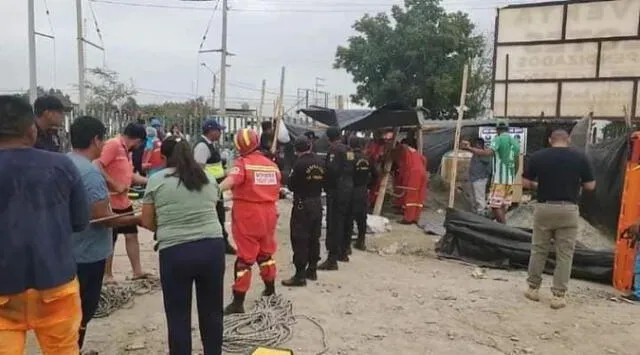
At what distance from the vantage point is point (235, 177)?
16.9ft

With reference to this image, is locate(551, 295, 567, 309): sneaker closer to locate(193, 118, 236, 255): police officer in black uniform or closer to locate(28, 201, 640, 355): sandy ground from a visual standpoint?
locate(28, 201, 640, 355): sandy ground

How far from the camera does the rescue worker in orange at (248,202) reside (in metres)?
5.20

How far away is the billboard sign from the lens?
12516 millimetres

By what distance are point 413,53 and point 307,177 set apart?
709 inches

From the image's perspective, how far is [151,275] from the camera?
6.35 meters

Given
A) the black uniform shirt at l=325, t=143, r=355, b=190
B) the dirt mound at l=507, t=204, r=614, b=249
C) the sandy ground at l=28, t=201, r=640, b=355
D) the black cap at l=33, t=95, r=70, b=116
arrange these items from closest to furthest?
1. the black cap at l=33, t=95, r=70, b=116
2. the sandy ground at l=28, t=201, r=640, b=355
3. the black uniform shirt at l=325, t=143, r=355, b=190
4. the dirt mound at l=507, t=204, r=614, b=249

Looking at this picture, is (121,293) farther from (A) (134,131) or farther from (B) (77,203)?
(B) (77,203)

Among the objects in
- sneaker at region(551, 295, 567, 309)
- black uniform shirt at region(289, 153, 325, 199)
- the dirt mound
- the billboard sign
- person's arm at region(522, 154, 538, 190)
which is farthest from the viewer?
the billboard sign

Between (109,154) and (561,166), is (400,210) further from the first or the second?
(109,154)

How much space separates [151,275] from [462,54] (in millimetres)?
20113

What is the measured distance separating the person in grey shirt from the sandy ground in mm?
3798

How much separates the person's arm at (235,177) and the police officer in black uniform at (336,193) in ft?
7.29

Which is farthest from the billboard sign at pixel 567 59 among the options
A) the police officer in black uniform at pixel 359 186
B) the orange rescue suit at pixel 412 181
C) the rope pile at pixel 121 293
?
the rope pile at pixel 121 293

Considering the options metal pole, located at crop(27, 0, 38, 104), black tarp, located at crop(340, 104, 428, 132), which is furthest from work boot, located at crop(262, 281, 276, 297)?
metal pole, located at crop(27, 0, 38, 104)
